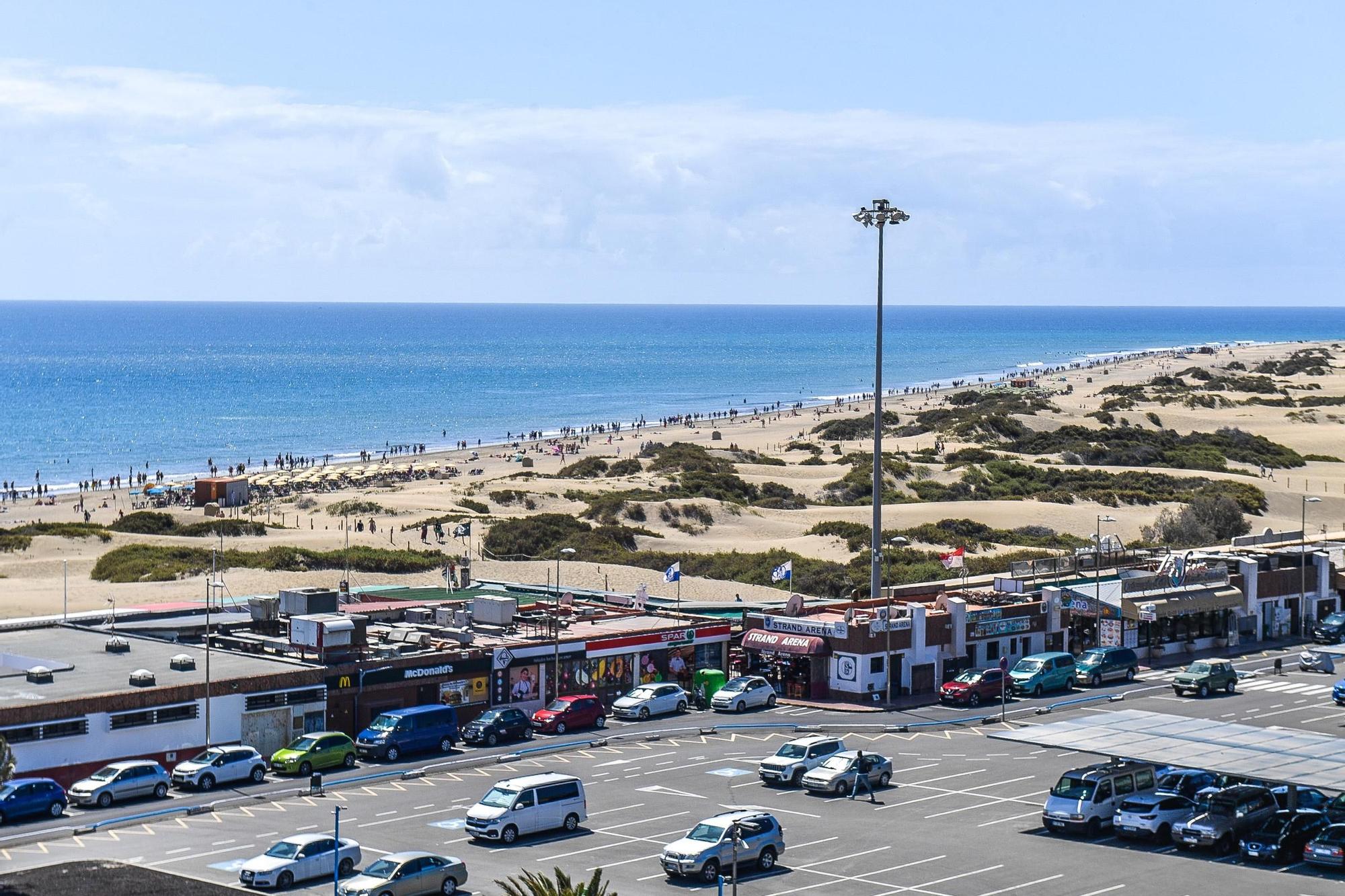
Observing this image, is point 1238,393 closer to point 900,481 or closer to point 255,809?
point 900,481

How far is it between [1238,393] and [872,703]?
148286mm

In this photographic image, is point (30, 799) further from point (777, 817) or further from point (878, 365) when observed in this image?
point (878, 365)

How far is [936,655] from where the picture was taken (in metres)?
58.4

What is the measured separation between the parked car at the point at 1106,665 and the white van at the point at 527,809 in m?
25.9

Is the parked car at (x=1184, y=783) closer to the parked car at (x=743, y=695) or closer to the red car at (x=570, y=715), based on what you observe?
the parked car at (x=743, y=695)

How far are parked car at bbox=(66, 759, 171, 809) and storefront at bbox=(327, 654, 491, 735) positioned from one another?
6723 mm

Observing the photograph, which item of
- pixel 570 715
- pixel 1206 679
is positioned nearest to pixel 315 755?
pixel 570 715

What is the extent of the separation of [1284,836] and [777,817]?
1163 cm

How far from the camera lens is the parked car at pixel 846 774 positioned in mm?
42719

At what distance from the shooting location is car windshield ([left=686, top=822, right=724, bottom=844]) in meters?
35.4

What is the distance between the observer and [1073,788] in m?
39.4

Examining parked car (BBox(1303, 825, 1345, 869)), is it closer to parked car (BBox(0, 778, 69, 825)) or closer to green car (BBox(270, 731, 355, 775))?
green car (BBox(270, 731, 355, 775))

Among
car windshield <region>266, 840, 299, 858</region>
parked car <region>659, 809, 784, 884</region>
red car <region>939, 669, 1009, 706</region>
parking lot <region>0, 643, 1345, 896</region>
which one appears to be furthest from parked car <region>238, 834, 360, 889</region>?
red car <region>939, 669, 1009, 706</region>

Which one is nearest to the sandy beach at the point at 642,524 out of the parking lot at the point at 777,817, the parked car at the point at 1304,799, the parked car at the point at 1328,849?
the parking lot at the point at 777,817
